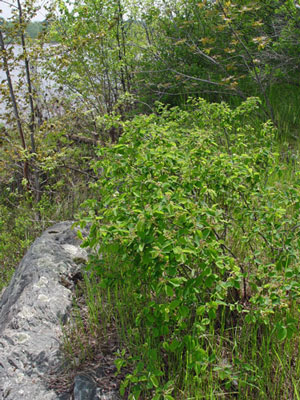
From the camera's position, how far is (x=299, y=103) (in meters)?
5.59

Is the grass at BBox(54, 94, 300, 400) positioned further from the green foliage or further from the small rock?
the small rock

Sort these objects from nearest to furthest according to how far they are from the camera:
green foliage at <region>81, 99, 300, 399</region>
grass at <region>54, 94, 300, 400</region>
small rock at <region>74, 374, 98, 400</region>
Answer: green foliage at <region>81, 99, 300, 399</region> → grass at <region>54, 94, 300, 400</region> → small rock at <region>74, 374, 98, 400</region>

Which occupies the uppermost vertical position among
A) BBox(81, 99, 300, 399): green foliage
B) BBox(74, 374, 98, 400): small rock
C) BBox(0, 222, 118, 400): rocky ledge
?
BBox(81, 99, 300, 399): green foliage

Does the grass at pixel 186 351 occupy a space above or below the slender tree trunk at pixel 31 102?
below

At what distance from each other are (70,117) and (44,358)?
4.23 metres

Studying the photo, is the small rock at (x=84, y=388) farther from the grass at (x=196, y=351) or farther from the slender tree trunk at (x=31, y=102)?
the slender tree trunk at (x=31, y=102)

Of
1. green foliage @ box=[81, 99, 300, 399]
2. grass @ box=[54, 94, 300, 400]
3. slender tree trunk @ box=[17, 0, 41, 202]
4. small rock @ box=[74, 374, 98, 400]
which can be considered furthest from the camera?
slender tree trunk @ box=[17, 0, 41, 202]

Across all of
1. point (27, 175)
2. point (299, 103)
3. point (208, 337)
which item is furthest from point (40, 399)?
point (299, 103)

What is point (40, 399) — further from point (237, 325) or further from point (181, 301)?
point (237, 325)

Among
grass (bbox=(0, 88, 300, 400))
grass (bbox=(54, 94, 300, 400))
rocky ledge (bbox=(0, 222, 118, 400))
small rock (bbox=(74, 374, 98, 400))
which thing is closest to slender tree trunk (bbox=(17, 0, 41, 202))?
rocky ledge (bbox=(0, 222, 118, 400))

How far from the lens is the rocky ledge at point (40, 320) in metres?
2.33

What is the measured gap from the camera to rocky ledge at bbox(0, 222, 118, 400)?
2.33m

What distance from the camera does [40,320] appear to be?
9.22 ft

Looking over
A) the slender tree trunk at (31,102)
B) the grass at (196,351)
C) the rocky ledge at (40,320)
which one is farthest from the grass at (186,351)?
the slender tree trunk at (31,102)
